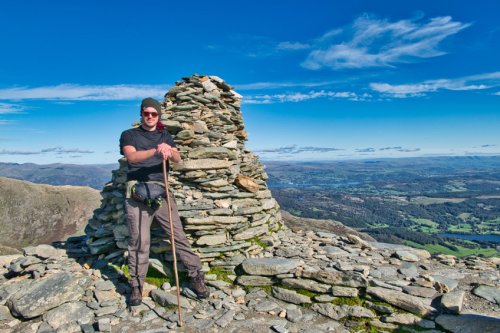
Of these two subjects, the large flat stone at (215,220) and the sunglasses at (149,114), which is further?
the large flat stone at (215,220)

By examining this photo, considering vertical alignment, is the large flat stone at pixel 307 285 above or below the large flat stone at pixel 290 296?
above

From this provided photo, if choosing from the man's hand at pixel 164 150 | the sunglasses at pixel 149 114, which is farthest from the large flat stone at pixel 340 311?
the sunglasses at pixel 149 114

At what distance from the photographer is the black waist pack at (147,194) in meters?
8.27

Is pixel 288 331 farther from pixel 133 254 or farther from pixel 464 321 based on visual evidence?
pixel 133 254

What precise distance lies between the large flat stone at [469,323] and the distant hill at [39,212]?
37886 mm

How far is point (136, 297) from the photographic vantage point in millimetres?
8328

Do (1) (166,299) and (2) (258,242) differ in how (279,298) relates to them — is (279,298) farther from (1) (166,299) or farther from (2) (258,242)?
(1) (166,299)

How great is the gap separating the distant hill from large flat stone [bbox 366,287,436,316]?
1437 inches

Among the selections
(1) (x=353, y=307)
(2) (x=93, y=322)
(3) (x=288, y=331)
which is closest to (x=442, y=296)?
(1) (x=353, y=307)

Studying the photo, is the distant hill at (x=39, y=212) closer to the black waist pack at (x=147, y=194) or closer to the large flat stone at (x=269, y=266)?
the black waist pack at (x=147, y=194)

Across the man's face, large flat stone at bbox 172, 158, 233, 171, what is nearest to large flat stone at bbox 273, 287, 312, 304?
large flat stone at bbox 172, 158, 233, 171

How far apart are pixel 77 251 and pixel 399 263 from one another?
37.5ft

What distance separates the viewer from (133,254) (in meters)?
8.48

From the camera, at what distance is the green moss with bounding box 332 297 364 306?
8016 millimetres
